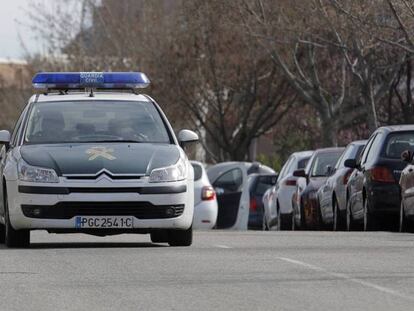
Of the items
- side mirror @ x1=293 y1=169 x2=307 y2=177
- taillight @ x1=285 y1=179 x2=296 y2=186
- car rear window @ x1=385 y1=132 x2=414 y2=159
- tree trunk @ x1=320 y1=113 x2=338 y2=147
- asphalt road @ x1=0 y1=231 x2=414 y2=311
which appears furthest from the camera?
tree trunk @ x1=320 y1=113 x2=338 y2=147

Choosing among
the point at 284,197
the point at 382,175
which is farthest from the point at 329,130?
the point at 382,175

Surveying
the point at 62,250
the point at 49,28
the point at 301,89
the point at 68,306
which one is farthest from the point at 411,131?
the point at 49,28

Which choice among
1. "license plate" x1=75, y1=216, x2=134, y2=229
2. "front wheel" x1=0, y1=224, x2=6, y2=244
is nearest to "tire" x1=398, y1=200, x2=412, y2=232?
"front wheel" x1=0, y1=224, x2=6, y2=244

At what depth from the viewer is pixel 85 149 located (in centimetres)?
1652

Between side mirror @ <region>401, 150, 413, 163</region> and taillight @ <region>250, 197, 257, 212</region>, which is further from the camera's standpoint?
taillight @ <region>250, 197, 257, 212</region>

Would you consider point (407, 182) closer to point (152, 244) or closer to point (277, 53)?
point (152, 244)

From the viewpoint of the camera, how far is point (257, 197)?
3659 centimetres

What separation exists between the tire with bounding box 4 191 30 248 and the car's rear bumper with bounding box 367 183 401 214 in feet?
A: 21.6

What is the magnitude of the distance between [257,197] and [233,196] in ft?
13.8

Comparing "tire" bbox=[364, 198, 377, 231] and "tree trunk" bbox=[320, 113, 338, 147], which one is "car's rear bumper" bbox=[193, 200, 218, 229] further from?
"tree trunk" bbox=[320, 113, 338, 147]

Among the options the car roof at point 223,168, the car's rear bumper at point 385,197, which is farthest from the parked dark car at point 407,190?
the car roof at point 223,168

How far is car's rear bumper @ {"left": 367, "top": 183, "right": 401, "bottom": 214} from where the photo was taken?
21984 millimetres

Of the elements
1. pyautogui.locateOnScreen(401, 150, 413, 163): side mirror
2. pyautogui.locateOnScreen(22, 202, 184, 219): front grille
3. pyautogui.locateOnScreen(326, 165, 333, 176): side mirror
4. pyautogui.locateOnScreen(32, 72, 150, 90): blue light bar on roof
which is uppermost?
pyautogui.locateOnScreen(32, 72, 150, 90): blue light bar on roof

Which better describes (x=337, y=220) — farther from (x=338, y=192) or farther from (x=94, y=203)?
(x=94, y=203)
